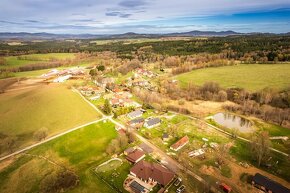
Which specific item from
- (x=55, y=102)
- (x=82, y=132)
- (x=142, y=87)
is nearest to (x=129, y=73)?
(x=142, y=87)

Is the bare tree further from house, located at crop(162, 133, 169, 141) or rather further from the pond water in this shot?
house, located at crop(162, 133, 169, 141)

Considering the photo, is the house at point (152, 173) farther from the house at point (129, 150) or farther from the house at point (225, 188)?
the house at point (225, 188)

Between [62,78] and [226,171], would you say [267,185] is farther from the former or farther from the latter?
[62,78]

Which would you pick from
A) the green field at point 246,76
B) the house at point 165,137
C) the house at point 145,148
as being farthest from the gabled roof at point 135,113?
the green field at point 246,76

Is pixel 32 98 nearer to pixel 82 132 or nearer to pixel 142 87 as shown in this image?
pixel 82 132

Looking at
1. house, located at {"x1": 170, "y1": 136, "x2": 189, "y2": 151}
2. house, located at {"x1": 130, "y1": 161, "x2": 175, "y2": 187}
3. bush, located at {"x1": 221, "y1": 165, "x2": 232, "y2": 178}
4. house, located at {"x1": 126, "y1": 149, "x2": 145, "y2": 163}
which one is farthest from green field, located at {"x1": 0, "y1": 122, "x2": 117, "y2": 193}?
bush, located at {"x1": 221, "y1": 165, "x2": 232, "y2": 178}
